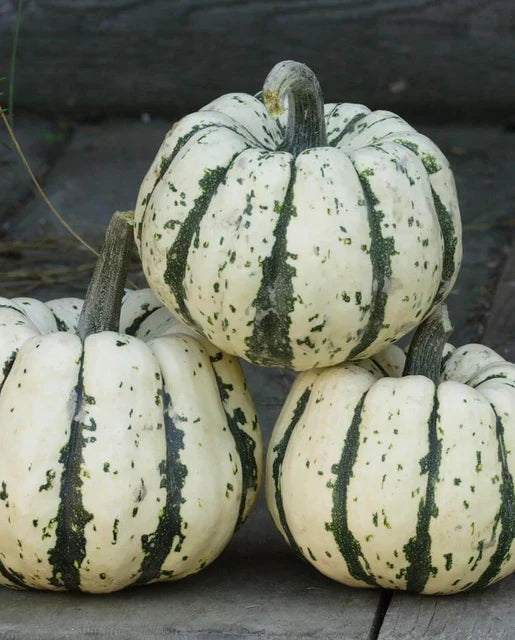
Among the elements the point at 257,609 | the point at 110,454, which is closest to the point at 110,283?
the point at 110,454

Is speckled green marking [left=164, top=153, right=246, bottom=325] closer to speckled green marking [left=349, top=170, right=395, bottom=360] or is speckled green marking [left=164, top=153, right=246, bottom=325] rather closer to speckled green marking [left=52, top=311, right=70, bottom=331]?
speckled green marking [left=349, top=170, right=395, bottom=360]

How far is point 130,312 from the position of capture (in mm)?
2553

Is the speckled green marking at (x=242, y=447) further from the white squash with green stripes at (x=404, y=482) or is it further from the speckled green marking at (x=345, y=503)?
the speckled green marking at (x=345, y=503)

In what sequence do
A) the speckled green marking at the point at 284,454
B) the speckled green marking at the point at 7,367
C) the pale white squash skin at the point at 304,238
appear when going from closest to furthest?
the pale white squash skin at the point at 304,238 < the speckled green marking at the point at 7,367 < the speckled green marking at the point at 284,454

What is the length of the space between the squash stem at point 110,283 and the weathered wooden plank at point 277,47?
7.24ft

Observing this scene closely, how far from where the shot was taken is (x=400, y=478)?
6.83 ft

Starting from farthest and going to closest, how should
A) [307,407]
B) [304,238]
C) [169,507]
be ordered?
1. [307,407]
2. [169,507]
3. [304,238]

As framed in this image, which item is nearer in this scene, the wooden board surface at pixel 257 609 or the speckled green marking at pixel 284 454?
the wooden board surface at pixel 257 609

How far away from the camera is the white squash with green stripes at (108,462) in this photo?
209cm

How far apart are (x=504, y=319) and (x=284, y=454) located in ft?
4.51

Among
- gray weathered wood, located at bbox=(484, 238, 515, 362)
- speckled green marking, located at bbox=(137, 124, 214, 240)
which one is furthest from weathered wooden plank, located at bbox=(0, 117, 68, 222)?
speckled green marking, located at bbox=(137, 124, 214, 240)

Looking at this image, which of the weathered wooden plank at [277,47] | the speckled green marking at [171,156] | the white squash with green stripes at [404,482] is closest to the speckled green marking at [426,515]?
the white squash with green stripes at [404,482]

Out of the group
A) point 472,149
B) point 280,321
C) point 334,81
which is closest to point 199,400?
point 280,321

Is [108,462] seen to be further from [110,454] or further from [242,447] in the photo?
[242,447]
